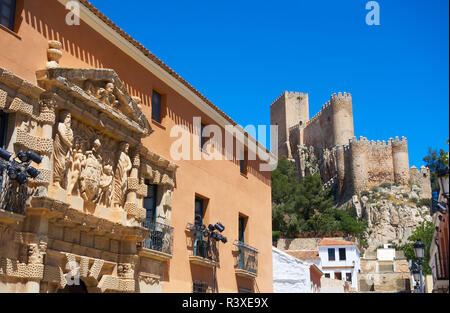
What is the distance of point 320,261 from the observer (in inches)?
1704

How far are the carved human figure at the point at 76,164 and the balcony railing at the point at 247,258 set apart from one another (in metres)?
7.64

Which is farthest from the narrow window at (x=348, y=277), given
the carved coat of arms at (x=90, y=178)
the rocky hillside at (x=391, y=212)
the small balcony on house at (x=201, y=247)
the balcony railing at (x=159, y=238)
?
the carved coat of arms at (x=90, y=178)

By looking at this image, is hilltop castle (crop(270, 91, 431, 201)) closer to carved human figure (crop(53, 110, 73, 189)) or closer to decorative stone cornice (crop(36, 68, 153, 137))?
decorative stone cornice (crop(36, 68, 153, 137))

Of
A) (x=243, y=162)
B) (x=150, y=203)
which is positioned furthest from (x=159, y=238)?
(x=243, y=162)

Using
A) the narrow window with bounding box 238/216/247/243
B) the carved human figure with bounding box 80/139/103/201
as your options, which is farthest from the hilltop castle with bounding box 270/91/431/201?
the carved human figure with bounding box 80/139/103/201

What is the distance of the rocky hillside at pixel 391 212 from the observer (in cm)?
6288

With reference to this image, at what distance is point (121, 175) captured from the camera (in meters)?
13.4

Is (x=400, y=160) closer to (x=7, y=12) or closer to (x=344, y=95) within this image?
(x=344, y=95)

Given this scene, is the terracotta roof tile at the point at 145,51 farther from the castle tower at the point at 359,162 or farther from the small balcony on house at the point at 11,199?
the castle tower at the point at 359,162

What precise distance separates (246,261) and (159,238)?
5159 millimetres
